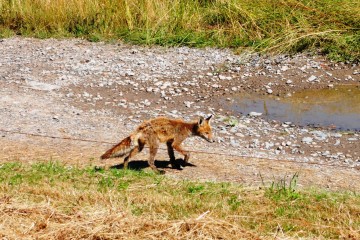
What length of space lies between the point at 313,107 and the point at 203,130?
3.38 meters

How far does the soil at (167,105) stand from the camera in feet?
31.6

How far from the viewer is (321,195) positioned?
26.4ft

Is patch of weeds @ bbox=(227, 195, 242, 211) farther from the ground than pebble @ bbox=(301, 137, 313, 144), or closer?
farther from the ground

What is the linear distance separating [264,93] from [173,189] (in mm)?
5496

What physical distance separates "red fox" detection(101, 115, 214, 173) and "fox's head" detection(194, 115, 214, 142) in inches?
2.2

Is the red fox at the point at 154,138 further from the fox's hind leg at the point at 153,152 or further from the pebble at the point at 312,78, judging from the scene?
the pebble at the point at 312,78

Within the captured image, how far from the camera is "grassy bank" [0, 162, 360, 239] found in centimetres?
644

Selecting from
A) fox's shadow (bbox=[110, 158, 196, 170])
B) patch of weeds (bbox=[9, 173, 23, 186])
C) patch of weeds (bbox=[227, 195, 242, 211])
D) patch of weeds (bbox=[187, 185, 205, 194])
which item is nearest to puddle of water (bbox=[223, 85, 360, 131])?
fox's shadow (bbox=[110, 158, 196, 170])

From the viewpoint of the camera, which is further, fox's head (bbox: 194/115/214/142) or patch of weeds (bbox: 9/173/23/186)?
fox's head (bbox: 194/115/214/142)

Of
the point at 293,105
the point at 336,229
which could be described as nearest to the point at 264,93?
the point at 293,105

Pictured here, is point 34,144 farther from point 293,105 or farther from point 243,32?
point 243,32

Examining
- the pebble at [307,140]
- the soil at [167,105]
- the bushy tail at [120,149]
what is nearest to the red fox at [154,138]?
the bushy tail at [120,149]

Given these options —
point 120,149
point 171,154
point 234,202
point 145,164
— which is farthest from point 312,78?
point 234,202

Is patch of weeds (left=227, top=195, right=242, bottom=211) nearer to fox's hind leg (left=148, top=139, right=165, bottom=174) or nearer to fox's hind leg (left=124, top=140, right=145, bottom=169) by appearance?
fox's hind leg (left=148, top=139, right=165, bottom=174)
